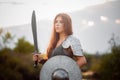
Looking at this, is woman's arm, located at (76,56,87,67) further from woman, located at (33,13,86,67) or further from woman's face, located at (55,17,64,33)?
woman's face, located at (55,17,64,33)

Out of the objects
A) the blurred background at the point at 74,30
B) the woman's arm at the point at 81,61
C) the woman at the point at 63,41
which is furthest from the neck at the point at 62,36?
the woman's arm at the point at 81,61

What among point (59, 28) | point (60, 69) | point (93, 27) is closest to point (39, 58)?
point (60, 69)

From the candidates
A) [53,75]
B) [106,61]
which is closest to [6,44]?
[53,75]

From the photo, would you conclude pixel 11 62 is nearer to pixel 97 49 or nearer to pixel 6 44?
pixel 6 44

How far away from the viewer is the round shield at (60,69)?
3137mm

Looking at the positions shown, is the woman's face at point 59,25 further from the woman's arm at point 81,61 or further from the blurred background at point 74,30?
the woman's arm at point 81,61

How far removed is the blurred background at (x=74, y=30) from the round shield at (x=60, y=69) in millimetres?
78

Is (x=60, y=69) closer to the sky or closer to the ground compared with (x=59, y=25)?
closer to the ground

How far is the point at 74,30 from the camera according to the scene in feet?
10.7

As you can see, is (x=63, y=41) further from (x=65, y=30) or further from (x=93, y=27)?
(x=93, y=27)

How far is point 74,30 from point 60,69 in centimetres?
47

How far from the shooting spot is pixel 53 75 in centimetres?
315

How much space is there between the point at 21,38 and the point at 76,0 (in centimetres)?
78

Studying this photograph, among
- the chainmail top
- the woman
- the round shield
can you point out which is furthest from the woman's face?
the round shield
